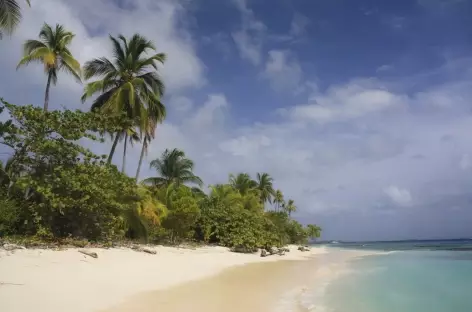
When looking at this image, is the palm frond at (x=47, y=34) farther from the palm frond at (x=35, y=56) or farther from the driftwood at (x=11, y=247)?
the driftwood at (x=11, y=247)

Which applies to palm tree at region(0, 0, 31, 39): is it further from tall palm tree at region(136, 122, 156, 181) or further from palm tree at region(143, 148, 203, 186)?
palm tree at region(143, 148, 203, 186)

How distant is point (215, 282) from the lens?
10797 mm

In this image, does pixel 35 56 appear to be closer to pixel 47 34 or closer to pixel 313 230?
pixel 47 34

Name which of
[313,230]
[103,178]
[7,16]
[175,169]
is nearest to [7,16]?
[7,16]

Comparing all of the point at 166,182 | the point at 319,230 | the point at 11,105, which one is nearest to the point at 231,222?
the point at 166,182

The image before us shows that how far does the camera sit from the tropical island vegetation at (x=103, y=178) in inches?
440

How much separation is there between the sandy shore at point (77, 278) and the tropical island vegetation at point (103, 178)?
1894mm

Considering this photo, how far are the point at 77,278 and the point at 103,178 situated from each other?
495cm

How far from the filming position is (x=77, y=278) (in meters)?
7.74

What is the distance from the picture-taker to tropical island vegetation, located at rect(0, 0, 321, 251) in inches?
440

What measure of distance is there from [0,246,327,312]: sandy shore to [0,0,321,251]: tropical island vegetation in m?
1.89

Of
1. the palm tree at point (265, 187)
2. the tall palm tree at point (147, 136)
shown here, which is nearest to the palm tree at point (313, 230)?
the palm tree at point (265, 187)

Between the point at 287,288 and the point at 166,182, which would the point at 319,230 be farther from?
the point at 287,288

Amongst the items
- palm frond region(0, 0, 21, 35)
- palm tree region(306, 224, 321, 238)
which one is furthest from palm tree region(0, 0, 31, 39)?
palm tree region(306, 224, 321, 238)
